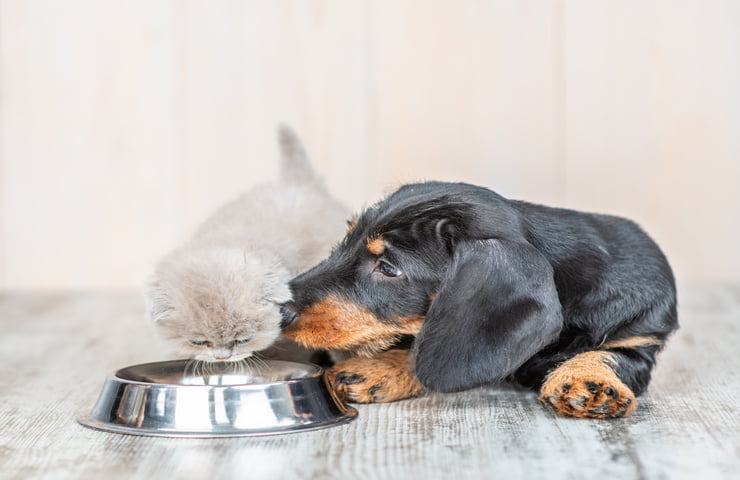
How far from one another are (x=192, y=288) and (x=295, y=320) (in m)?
0.24

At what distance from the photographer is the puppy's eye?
226 centimetres

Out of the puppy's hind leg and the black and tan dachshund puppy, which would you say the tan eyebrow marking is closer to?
the black and tan dachshund puppy

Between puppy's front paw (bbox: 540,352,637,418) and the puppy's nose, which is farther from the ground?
the puppy's nose

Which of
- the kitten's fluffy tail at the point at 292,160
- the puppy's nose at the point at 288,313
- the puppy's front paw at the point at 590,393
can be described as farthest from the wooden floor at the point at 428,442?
the kitten's fluffy tail at the point at 292,160

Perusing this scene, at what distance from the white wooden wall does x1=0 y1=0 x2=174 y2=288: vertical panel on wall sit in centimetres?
1

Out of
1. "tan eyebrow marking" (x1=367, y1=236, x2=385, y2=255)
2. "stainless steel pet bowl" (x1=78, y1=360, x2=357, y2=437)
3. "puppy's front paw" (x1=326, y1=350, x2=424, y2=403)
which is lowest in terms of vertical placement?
"puppy's front paw" (x1=326, y1=350, x2=424, y2=403)

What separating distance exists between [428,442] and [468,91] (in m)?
3.28

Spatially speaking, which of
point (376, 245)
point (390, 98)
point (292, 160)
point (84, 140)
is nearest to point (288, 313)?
point (376, 245)

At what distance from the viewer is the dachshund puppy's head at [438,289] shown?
6.82 feet

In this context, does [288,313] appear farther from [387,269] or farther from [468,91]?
[468,91]

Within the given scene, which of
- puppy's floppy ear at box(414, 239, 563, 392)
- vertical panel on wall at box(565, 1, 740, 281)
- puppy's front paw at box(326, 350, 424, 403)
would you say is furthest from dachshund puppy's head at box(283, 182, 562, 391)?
vertical panel on wall at box(565, 1, 740, 281)

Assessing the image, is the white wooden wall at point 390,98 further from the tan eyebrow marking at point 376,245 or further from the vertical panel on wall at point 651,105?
the tan eyebrow marking at point 376,245

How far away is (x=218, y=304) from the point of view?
2.28 m

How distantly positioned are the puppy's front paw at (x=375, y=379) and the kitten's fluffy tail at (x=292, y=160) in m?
1.08
